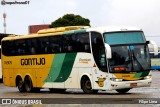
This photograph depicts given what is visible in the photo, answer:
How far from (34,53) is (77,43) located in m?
4.18

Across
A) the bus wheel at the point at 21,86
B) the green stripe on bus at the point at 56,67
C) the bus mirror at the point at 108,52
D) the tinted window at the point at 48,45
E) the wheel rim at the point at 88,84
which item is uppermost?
the tinted window at the point at 48,45

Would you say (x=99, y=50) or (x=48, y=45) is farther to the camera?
(x=48, y=45)

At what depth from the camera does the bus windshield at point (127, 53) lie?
24.6 m

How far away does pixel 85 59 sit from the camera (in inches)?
1018

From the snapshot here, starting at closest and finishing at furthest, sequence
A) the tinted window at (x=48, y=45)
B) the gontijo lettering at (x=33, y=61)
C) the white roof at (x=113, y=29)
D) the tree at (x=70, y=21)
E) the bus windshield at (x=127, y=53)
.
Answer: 1. the bus windshield at (x=127, y=53)
2. the white roof at (x=113, y=29)
3. the tinted window at (x=48, y=45)
4. the gontijo lettering at (x=33, y=61)
5. the tree at (x=70, y=21)

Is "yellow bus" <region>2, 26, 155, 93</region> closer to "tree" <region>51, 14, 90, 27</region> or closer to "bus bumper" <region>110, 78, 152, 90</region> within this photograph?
"bus bumper" <region>110, 78, 152, 90</region>

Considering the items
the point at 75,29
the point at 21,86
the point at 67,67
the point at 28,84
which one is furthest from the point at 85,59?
the point at 21,86

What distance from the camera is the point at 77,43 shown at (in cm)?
2639

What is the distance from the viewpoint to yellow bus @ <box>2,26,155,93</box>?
24625 millimetres

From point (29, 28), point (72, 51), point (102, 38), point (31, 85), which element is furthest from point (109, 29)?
point (29, 28)

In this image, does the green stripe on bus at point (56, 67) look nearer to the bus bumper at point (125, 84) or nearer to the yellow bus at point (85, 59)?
the yellow bus at point (85, 59)

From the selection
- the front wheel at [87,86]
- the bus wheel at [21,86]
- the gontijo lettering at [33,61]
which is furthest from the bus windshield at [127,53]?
the bus wheel at [21,86]

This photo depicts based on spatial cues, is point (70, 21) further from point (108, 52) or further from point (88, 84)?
point (108, 52)

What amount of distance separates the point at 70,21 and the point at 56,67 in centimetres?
6952
